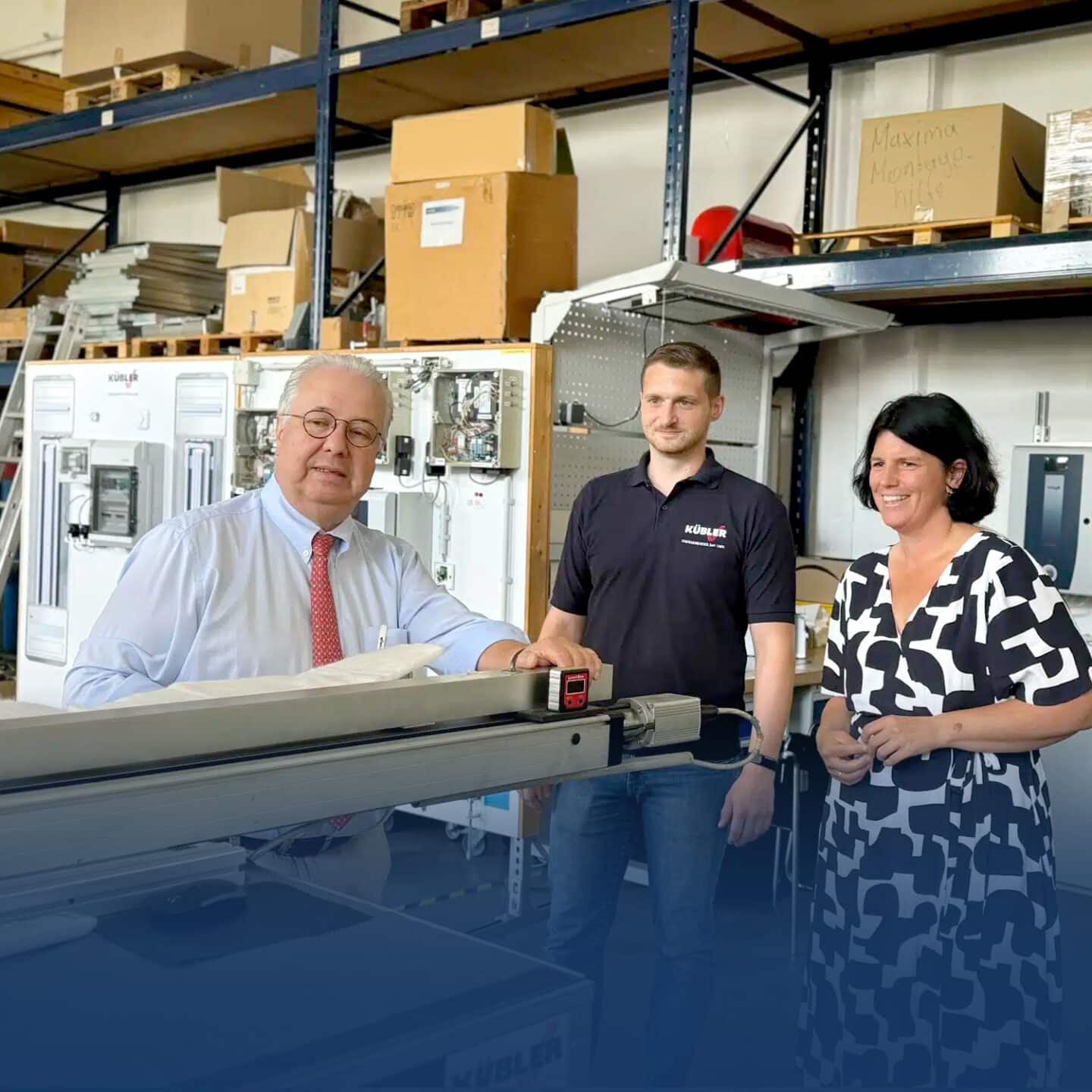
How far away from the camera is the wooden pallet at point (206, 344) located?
20.8 feet

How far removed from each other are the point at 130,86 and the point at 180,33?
601mm

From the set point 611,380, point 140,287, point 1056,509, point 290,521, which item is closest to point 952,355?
point 1056,509

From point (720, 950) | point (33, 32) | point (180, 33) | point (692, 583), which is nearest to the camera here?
point (720, 950)

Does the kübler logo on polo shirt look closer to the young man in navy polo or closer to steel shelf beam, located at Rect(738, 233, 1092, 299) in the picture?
the young man in navy polo

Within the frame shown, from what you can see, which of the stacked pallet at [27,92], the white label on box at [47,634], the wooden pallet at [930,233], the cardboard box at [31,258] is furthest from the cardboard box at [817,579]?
the cardboard box at [31,258]

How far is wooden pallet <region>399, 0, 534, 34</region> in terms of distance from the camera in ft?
18.1

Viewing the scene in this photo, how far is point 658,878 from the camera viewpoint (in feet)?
3.60

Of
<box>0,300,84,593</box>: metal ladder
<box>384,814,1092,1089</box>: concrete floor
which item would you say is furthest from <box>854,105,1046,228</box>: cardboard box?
<box>0,300,84,593</box>: metal ladder

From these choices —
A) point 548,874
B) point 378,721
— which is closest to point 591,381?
point 378,721

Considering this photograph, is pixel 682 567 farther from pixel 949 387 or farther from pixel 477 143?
pixel 949 387

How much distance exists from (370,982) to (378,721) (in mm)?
601

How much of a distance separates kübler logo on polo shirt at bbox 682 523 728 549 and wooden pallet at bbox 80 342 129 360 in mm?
4650

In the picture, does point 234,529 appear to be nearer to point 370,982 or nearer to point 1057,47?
point 370,982

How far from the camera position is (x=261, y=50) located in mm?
6824
